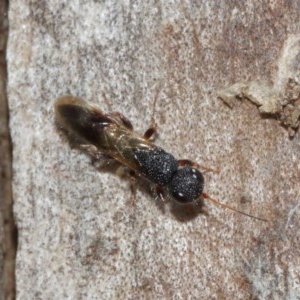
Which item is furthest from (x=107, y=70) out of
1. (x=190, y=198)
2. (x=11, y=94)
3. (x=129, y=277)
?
(x=129, y=277)

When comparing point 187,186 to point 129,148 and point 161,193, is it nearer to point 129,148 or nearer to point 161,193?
point 161,193

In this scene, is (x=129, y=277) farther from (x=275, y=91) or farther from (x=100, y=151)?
(x=275, y=91)

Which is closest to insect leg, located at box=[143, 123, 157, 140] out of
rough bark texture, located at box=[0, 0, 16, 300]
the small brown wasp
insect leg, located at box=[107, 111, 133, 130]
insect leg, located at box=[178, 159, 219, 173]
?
the small brown wasp

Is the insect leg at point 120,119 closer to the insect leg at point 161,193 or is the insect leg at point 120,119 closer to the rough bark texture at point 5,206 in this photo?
the insect leg at point 161,193

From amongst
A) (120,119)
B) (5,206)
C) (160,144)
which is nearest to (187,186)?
(160,144)

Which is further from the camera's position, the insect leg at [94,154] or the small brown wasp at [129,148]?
the insect leg at [94,154]

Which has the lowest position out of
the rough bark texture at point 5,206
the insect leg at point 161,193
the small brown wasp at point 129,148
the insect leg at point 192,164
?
the rough bark texture at point 5,206

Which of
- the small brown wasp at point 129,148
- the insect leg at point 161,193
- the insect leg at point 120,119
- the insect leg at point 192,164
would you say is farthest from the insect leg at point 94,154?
the insect leg at point 192,164
